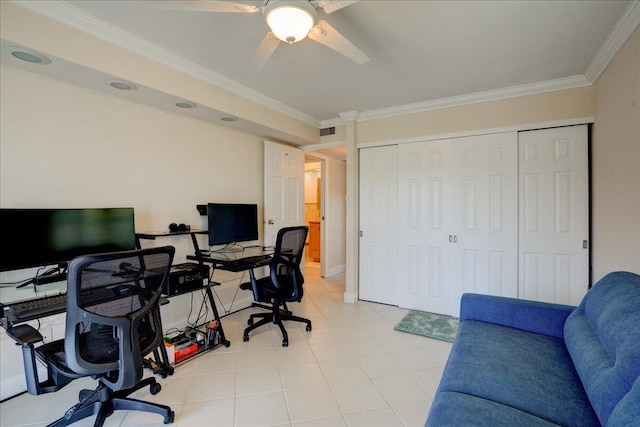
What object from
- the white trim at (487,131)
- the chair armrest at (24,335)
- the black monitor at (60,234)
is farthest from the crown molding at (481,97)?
the chair armrest at (24,335)

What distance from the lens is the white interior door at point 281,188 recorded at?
3.95 meters

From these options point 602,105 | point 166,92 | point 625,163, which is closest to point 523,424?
point 625,163

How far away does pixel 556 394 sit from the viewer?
1.29m

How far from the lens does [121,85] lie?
7.77ft

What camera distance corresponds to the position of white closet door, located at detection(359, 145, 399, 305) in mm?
3873

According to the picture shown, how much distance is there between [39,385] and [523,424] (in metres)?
2.25

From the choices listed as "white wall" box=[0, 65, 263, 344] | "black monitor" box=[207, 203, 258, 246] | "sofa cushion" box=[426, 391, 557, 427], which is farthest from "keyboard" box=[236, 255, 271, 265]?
"sofa cushion" box=[426, 391, 557, 427]

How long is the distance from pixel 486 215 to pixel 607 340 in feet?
7.09

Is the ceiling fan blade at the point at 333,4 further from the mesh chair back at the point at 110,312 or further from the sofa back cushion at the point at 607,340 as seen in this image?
the sofa back cushion at the point at 607,340

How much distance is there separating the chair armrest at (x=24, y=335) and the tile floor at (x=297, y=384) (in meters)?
0.68

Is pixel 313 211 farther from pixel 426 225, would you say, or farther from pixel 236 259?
pixel 236 259

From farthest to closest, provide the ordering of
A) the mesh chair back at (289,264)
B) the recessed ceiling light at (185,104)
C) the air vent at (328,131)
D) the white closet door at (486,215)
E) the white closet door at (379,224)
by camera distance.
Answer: the air vent at (328,131)
the white closet door at (379,224)
the white closet door at (486,215)
the mesh chair back at (289,264)
the recessed ceiling light at (185,104)

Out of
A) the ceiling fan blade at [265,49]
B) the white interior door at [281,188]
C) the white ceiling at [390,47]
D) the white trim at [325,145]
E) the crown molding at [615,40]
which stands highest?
the white ceiling at [390,47]

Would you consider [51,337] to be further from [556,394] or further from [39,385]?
[556,394]
